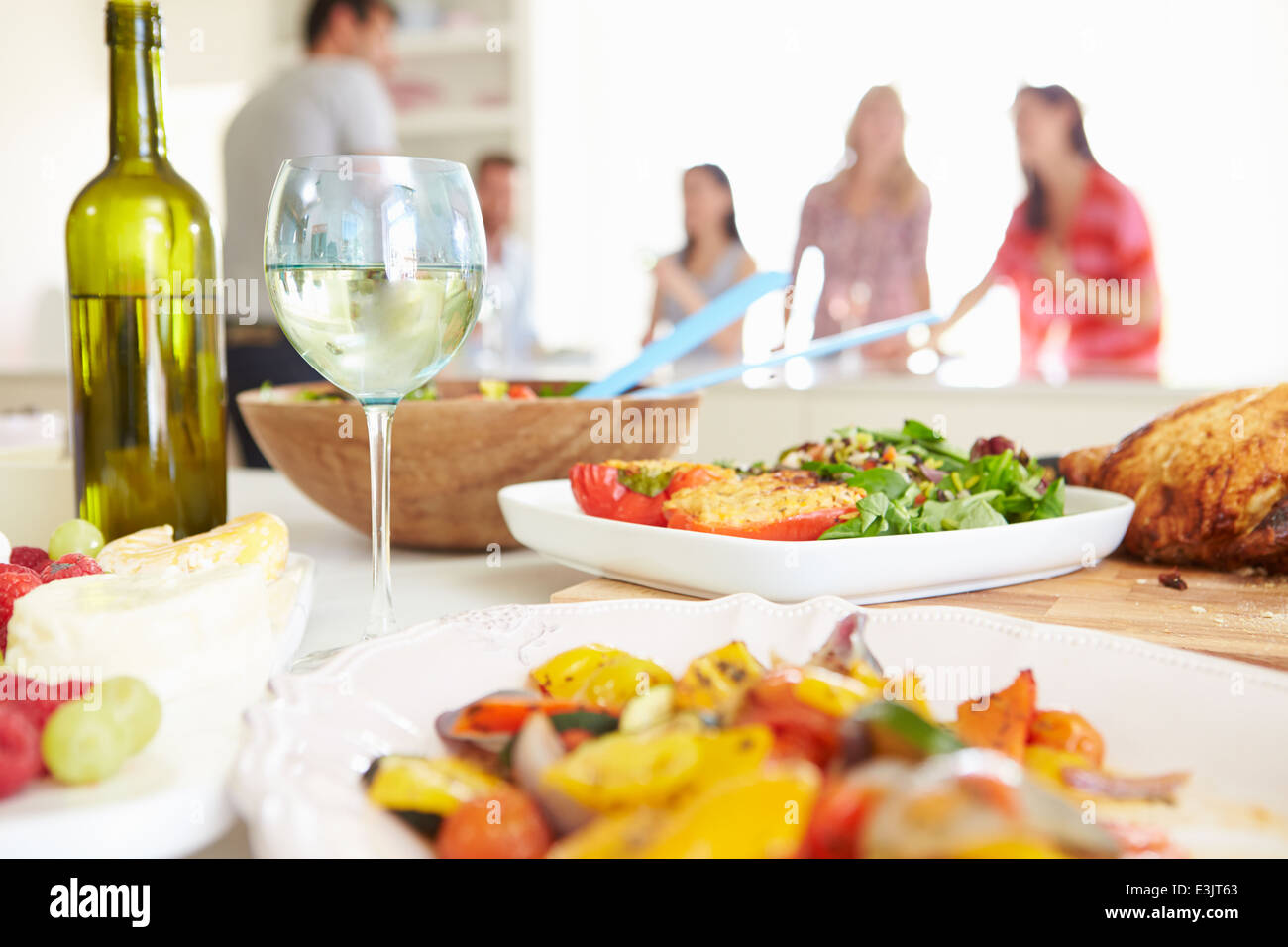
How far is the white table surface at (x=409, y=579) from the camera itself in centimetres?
94

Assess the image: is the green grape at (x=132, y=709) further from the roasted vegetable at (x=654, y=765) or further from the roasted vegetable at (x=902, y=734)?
the roasted vegetable at (x=902, y=734)

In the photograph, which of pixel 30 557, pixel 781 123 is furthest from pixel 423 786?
pixel 781 123

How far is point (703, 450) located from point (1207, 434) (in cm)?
271

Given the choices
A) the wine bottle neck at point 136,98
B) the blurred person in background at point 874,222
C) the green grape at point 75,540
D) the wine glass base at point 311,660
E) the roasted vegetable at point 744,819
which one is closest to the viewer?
the roasted vegetable at point 744,819

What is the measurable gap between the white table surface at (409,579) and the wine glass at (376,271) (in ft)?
0.43

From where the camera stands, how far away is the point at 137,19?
3.32ft

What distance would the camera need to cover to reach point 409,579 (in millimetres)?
1104

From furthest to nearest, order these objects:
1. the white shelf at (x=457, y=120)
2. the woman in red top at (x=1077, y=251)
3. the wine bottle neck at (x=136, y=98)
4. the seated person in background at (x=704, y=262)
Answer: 1. the white shelf at (x=457, y=120)
2. the seated person in background at (x=704, y=262)
3. the woman in red top at (x=1077, y=251)
4. the wine bottle neck at (x=136, y=98)

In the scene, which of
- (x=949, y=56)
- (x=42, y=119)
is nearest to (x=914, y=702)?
(x=949, y=56)

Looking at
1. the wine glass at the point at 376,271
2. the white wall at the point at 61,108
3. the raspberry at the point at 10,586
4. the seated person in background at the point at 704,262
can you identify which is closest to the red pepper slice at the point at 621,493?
the wine glass at the point at 376,271

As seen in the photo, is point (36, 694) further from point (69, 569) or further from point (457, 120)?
point (457, 120)

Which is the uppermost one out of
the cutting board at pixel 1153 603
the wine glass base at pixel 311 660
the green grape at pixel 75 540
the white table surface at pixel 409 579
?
the green grape at pixel 75 540
